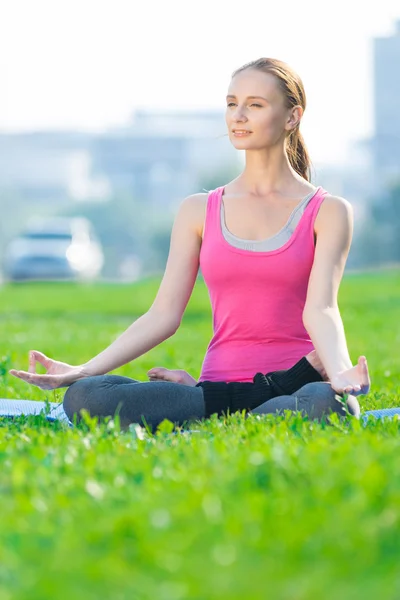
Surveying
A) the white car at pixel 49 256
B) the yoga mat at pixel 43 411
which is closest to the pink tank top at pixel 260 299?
the yoga mat at pixel 43 411

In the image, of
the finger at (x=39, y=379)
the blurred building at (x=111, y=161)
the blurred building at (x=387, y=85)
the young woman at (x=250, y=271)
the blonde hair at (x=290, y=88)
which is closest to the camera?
the finger at (x=39, y=379)

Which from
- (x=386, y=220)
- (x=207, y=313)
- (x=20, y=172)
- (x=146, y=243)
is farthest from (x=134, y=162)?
(x=207, y=313)

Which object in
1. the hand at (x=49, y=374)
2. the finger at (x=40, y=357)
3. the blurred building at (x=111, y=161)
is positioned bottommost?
the blurred building at (x=111, y=161)

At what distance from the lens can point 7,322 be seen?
1523cm

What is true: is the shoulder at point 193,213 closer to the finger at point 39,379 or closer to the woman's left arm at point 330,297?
the woman's left arm at point 330,297

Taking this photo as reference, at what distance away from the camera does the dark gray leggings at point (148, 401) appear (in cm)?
466

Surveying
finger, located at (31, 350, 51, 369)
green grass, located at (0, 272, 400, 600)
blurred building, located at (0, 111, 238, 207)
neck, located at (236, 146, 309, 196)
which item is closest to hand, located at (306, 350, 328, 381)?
green grass, located at (0, 272, 400, 600)

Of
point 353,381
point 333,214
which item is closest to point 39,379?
point 353,381

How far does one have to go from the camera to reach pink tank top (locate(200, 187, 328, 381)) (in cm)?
487

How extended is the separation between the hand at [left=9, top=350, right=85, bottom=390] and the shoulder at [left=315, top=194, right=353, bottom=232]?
105 centimetres

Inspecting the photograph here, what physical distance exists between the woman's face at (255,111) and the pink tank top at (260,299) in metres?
0.31

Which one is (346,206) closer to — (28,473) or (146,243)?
(28,473)

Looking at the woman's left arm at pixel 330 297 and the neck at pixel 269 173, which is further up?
the neck at pixel 269 173

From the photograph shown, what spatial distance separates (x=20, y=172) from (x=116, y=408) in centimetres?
15014
